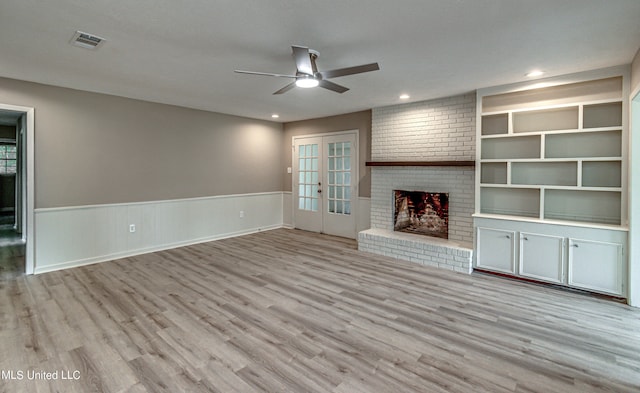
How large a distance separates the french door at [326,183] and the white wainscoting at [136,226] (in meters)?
0.98

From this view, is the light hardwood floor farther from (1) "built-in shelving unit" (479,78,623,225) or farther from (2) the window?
(2) the window

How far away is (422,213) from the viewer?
548cm

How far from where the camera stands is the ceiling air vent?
2.76m

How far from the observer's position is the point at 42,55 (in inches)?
127

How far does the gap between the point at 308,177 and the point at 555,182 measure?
4662mm

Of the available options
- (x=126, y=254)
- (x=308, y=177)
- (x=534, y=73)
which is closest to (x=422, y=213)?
(x=534, y=73)

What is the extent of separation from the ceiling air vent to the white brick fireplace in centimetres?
421

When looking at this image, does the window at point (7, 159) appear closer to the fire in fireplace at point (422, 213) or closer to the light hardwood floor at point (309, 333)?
the light hardwood floor at point (309, 333)

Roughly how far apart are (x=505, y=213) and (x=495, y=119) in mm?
1373

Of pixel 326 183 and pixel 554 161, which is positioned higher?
pixel 554 161

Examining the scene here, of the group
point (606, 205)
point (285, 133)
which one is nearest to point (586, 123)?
point (606, 205)

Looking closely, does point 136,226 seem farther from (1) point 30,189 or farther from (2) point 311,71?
(2) point 311,71

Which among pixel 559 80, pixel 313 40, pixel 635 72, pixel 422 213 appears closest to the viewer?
pixel 313 40

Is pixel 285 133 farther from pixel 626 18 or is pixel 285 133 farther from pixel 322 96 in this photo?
pixel 626 18
